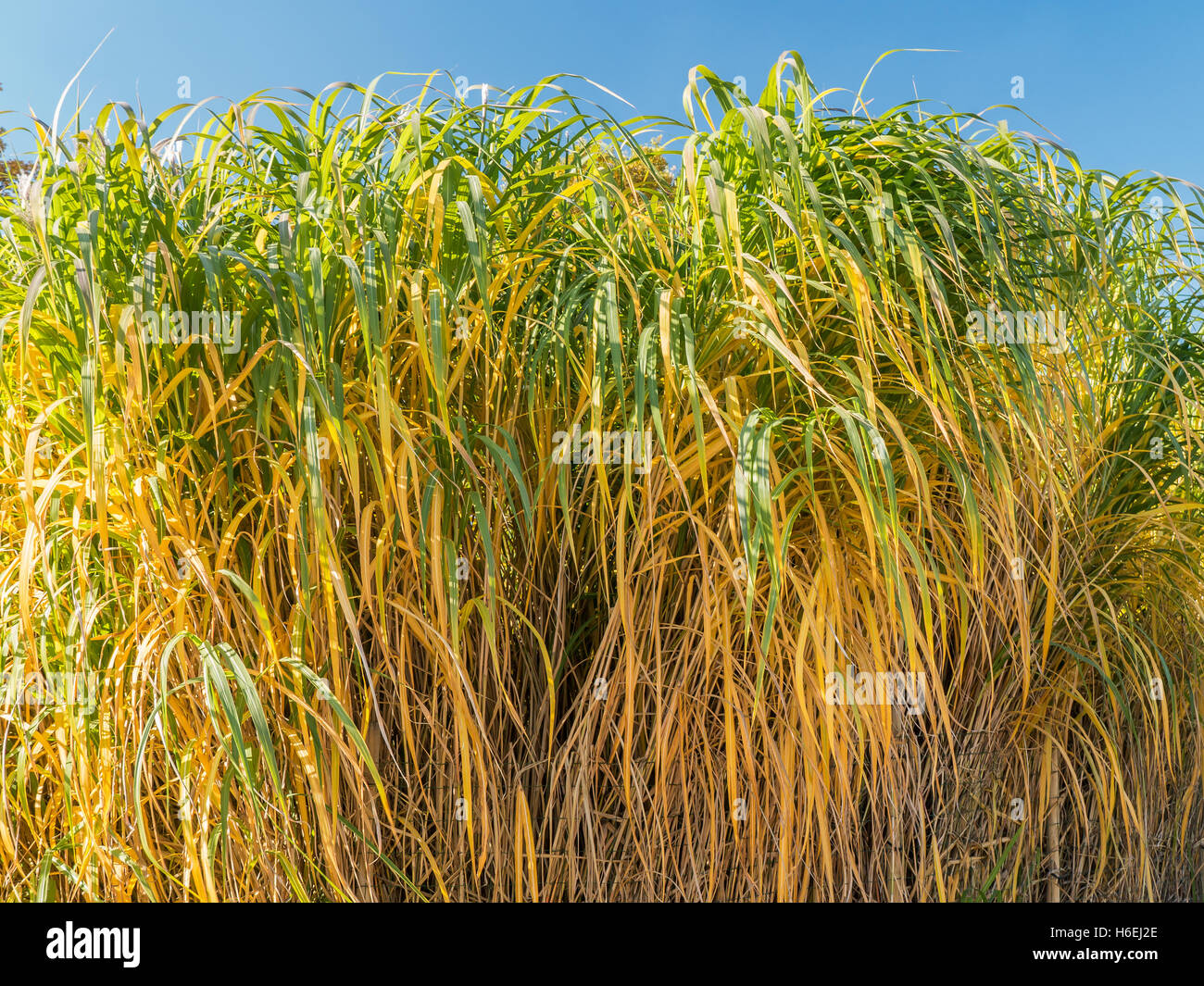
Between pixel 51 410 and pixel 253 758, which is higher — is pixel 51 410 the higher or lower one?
the higher one

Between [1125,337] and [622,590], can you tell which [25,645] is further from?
[1125,337]

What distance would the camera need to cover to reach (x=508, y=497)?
102cm

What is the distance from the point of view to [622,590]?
0.96 m

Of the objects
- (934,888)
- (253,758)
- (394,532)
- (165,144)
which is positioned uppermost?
(165,144)

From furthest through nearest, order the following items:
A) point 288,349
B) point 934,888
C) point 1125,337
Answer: point 1125,337 < point 934,888 < point 288,349

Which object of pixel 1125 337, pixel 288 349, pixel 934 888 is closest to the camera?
pixel 288 349

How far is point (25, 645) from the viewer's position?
101 centimetres

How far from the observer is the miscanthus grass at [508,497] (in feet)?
3.02

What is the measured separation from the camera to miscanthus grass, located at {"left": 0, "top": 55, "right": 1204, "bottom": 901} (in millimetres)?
919

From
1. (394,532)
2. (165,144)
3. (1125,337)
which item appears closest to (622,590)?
(394,532)

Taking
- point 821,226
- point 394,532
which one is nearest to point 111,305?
point 394,532
